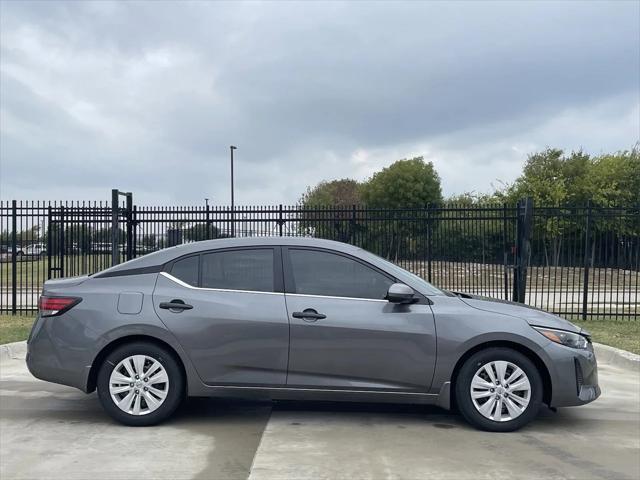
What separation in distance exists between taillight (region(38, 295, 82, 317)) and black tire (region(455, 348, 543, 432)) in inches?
135

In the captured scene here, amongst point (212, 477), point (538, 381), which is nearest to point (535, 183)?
point (538, 381)

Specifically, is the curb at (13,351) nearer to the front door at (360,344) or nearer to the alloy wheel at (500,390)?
the front door at (360,344)

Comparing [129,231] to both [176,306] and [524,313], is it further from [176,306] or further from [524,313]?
[524,313]

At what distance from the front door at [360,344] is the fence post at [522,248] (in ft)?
22.0

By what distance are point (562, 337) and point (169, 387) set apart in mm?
3417

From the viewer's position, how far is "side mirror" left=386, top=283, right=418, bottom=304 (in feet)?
17.0

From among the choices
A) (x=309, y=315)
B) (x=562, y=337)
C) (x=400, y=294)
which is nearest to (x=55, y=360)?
(x=309, y=315)

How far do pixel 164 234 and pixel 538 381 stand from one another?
8606mm

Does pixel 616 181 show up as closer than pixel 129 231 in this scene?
No

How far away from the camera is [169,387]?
5277 millimetres

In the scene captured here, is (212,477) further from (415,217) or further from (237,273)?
(415,217)

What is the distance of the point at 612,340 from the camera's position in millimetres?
9672

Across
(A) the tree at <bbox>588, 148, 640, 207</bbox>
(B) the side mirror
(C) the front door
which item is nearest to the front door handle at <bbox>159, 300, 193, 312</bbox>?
(C) the front door

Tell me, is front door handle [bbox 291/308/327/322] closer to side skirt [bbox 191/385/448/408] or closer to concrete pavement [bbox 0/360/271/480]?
side skirt [bbox 191/385/448/408]
